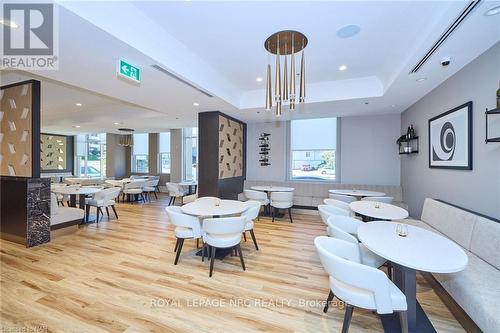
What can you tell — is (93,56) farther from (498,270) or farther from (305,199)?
(305,199)

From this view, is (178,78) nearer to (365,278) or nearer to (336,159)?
(365,278)

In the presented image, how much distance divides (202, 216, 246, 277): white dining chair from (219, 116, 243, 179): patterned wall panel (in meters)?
2.88

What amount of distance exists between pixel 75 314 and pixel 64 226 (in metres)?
3.03

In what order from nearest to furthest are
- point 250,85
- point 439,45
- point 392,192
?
point 439,45, point 250,85, point 392,192

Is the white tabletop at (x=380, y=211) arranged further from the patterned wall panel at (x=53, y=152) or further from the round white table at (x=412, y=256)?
the patterned wall panel at (x=53, y=152)

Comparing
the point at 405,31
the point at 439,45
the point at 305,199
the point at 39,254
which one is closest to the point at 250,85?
the point at 405,31

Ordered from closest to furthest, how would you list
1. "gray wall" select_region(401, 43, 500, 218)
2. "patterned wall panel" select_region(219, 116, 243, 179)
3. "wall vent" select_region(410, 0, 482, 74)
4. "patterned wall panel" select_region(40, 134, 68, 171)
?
"wall vent" select_region(410, 0, 482, 74) < "gray wall" select_region(401, 43, 500, 218) < "patterned wall panel" select_region(219, 116, 243, 179) < "patterned wall panel" select_region(40, 134, 68, 171)

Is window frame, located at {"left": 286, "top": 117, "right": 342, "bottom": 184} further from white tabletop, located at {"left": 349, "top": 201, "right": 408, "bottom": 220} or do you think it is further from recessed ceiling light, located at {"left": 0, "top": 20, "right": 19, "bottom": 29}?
recessed ceiling light, located at {"left": 0, "top": 20, "right": 19, "bottom": 29}

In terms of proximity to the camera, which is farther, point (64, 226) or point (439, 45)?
point (64, 226)

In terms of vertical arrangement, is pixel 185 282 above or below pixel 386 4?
below

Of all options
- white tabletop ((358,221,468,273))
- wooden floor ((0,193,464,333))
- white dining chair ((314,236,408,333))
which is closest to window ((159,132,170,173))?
wooden floor ((0,193,464,333))

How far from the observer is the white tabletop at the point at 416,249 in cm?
157

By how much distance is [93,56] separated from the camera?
2.59 m

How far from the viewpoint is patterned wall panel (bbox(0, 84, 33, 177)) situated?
3.79m
